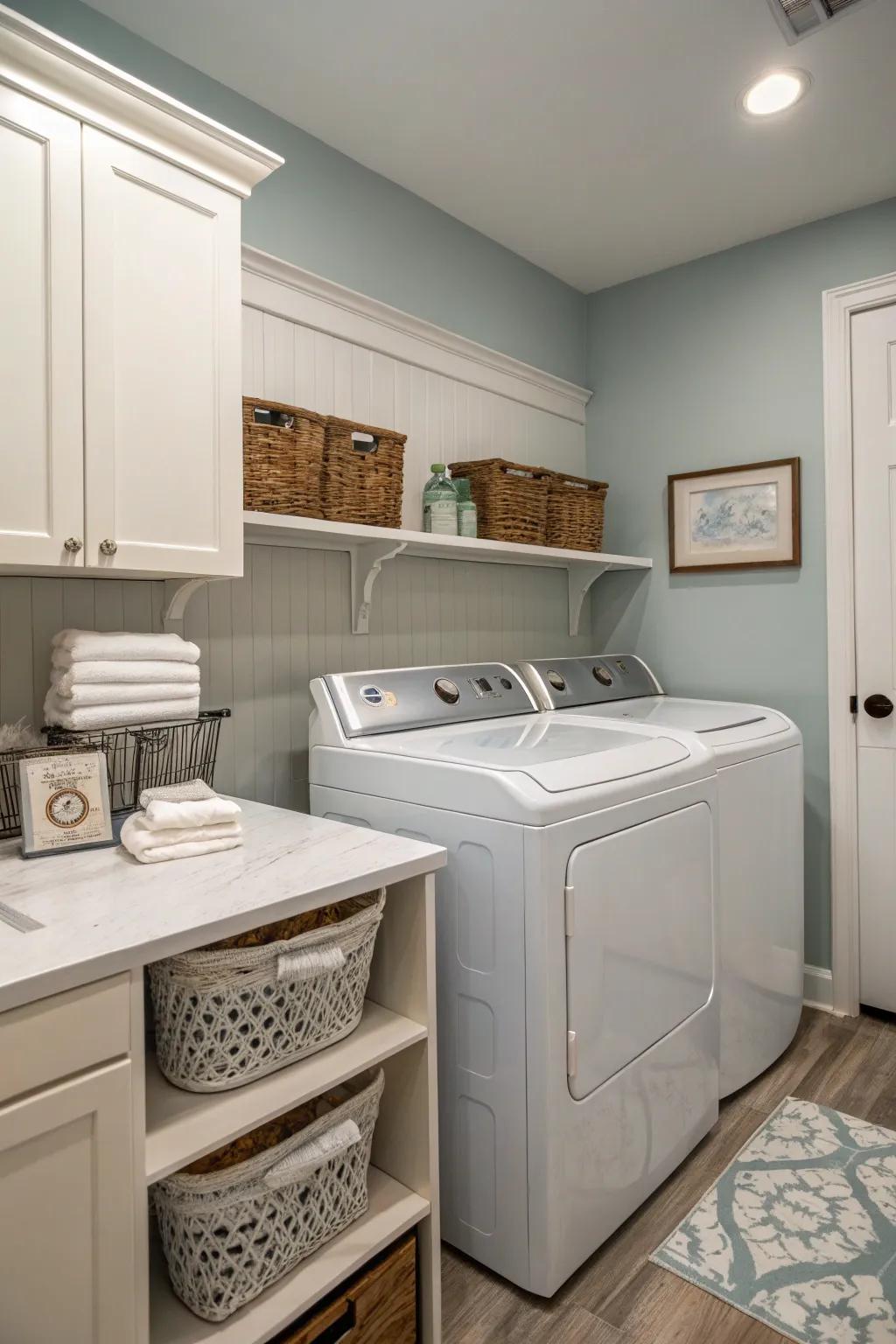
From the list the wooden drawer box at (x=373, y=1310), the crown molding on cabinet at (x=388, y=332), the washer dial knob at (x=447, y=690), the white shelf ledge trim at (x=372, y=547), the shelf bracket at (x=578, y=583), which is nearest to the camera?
the wooden drawer box at (x=373, y=1310)

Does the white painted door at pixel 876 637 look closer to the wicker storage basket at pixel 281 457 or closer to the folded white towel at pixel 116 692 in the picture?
the wicker storage basket at pixel 281 457

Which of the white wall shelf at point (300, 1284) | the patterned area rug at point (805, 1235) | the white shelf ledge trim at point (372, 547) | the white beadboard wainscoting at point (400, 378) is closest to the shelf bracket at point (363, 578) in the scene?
the white shelf ledge trim at point (372, 547)

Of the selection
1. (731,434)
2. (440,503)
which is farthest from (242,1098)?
(731,434)

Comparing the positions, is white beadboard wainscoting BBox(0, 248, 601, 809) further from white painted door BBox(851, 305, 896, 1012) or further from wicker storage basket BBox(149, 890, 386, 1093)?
white painted door BBox(851, 305, 896, 1012)

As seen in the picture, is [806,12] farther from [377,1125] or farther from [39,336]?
[377,1125]

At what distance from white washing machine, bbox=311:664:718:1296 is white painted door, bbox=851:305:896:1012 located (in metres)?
0.97

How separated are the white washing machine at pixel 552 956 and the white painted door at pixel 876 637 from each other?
970mm

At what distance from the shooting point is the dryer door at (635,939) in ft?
4.91

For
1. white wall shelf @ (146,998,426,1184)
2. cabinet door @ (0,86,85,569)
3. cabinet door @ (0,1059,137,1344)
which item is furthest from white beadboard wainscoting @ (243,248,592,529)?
cabinet door @ (0,1059,137,1344)

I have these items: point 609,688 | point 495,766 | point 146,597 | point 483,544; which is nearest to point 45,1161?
point 495,766

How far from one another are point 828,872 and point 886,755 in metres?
0.42

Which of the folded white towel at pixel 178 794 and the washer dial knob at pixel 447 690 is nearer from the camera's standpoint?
the folded white towel at pixel 178 794

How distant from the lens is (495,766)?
4.99 ft

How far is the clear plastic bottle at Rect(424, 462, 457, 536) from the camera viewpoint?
2275 mm
